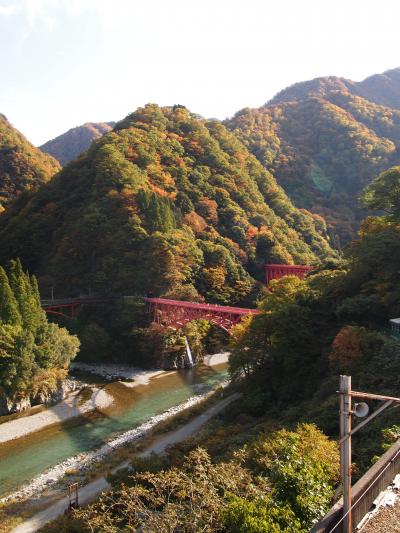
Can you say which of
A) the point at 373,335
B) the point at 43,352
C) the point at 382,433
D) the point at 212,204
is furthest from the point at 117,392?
the point at 212,204

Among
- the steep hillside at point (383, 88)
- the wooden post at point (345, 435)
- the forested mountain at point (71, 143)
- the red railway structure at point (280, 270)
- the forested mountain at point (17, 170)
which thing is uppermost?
the steep hillside at point (383, 88)

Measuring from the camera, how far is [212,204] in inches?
2098

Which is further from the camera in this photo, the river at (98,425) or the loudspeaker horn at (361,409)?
the river at (98,425)

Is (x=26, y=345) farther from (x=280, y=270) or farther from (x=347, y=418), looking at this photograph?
(x=280, y=270)

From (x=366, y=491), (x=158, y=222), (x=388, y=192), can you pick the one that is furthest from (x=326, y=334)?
(x=158, y=222)

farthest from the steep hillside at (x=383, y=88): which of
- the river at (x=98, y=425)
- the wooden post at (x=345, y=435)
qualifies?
the wooden post at (x=345, y=435)

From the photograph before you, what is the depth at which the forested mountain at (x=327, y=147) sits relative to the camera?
78.6 m

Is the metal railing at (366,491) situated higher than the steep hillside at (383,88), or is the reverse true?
the steep hillside at (383,88)

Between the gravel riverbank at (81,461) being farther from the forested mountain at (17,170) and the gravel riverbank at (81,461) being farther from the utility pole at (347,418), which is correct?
the forested mountain at (17,170)

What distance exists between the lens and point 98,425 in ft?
76.0

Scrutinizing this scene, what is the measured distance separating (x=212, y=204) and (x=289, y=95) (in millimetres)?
119425

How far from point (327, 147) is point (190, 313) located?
66.6 meters

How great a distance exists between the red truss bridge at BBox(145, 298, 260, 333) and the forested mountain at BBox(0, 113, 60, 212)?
118 feet

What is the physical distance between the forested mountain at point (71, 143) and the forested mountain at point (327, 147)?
160ft
